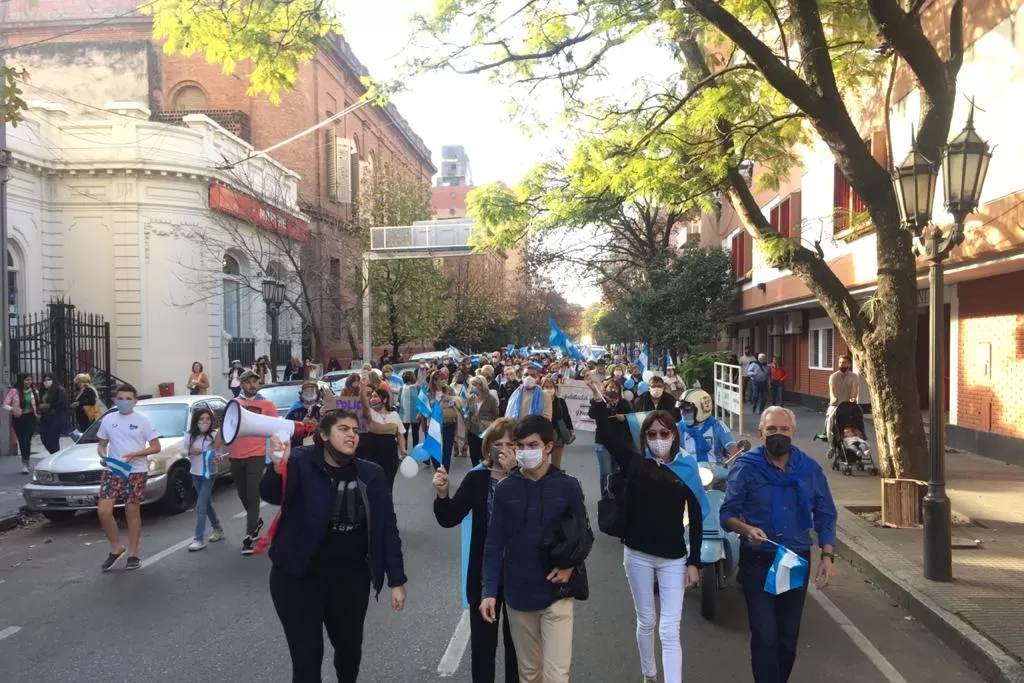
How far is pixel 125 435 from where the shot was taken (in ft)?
24.9

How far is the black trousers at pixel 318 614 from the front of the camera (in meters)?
3.84

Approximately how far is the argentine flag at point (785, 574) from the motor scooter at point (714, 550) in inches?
59.5

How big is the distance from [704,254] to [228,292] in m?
16.6

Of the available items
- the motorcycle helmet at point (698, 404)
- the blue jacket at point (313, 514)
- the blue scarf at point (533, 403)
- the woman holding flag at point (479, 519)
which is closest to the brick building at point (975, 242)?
the motorcycle helmet at point (698, 404)

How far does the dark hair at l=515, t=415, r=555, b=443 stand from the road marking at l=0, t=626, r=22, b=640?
456 cm

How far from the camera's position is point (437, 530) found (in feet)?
29.3

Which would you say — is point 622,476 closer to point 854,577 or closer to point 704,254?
point 854,577

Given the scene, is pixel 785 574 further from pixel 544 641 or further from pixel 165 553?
pixel 165 553

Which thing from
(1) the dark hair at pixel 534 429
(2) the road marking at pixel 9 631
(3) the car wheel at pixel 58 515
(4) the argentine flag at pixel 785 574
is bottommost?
(3) the car wheel at pixel 58 515

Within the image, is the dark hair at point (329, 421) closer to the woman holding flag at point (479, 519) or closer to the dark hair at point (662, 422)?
the woman holding flag at point (479, 519)

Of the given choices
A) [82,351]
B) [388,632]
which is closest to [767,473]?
[388,632]

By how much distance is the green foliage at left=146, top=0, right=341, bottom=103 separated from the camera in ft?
29.7

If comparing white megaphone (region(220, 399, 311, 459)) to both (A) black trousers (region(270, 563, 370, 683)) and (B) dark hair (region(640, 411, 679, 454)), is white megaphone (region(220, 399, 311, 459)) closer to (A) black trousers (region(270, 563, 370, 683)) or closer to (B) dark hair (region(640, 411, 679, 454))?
(A) black trousers (region(270, 563, 370, 683))

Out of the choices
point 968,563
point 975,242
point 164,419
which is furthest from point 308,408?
point 975,242
